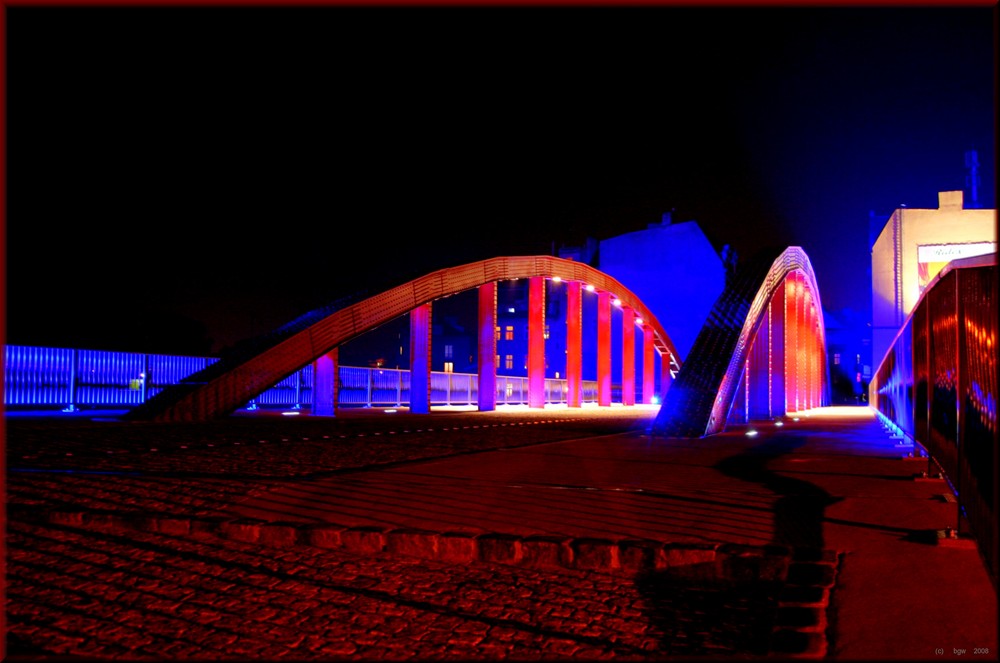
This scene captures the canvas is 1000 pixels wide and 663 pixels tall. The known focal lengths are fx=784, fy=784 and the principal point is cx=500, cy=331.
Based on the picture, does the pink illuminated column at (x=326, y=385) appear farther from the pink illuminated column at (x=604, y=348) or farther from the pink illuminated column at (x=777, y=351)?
the pink illuminated column at (x=604, y=348)

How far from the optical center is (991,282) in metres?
3.72

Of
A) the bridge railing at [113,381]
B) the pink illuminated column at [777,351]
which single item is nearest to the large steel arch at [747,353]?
the pink illuminated column at [777,351]

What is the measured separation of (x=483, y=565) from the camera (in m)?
4.61

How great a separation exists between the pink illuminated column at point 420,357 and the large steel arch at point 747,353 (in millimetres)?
8298

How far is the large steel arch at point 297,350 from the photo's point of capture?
52.9 ft

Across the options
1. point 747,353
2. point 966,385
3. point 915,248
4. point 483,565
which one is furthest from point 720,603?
point 915,248

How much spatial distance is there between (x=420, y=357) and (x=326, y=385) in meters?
2.90

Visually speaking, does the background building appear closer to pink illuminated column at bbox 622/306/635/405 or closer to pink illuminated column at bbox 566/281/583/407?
pink illuminated column at bbox 622/306/635/405

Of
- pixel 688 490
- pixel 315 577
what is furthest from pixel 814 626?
pixel 688 490

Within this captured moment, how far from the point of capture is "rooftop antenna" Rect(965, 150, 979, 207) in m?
45.5

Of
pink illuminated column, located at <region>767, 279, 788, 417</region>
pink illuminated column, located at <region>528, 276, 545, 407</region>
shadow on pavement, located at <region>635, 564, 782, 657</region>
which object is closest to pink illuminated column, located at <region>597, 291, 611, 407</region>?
pink illuminated column, located at <region>528, 276, 545, 407</region>

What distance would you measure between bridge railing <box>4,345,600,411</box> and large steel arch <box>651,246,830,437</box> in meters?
11.4

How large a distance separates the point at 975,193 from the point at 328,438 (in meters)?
46.2

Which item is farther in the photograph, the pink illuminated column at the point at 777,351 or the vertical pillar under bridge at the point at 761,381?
the pink illuminated column at the point at 777,351
